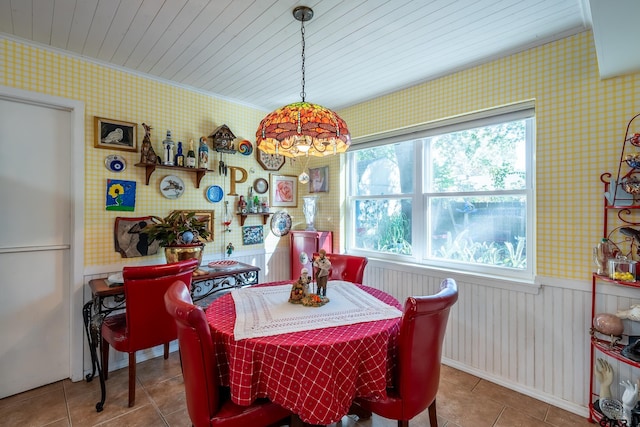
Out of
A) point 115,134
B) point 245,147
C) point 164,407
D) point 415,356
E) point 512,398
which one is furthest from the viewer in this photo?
point 245,147

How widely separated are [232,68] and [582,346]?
325 cm

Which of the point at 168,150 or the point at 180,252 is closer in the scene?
the point at 180,252

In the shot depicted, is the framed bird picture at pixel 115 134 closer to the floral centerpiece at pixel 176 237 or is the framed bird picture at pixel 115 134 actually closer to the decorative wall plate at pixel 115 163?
the decorative wall plate at pixel 115 163

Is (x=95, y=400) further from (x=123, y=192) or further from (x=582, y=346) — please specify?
(x=582, y=346)

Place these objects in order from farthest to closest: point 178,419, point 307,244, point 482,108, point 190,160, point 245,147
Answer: point 307,244, point 245,147, point 190,160, point 482,108, point 178,419

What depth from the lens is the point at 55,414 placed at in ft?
6.23

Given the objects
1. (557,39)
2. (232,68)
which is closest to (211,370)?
(232,68)

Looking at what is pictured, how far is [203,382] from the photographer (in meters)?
1.18

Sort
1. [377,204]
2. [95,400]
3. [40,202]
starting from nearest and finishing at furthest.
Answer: [95,400], [40,202], [377,204]

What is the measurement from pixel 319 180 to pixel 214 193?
1.27 metres

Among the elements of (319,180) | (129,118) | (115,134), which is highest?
(129,118)

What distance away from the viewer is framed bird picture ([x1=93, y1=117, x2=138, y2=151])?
2348mm

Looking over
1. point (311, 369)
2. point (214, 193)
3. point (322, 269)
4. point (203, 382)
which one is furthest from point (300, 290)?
point (214, 193)

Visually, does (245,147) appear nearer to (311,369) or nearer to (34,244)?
(34,244)
